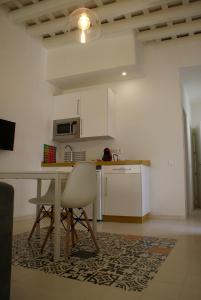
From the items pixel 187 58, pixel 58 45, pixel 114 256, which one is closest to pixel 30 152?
pixel 58 45

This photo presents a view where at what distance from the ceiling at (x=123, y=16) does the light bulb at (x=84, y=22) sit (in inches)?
44.4

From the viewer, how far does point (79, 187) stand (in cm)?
219

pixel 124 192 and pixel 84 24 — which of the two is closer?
pixel 84 24

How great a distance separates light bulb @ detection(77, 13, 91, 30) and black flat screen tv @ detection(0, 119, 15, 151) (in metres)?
1.85

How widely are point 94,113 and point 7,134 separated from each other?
163 cm

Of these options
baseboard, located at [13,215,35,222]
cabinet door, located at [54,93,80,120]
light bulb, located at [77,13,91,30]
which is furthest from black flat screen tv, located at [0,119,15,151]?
light bulb, located at [77,13,91,30]

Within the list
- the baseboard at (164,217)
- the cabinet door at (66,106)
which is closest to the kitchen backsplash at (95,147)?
the cabinet door at (66,106)

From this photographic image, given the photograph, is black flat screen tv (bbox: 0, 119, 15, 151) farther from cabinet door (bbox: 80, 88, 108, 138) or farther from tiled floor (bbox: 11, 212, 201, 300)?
tiled floor (bbox: 11, 212, 201, 300)

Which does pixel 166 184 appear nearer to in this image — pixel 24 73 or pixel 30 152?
pixel 30 152

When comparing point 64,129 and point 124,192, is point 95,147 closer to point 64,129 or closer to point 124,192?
point 64,129

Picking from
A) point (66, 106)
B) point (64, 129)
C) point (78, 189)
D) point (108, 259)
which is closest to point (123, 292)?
point (108, 259)

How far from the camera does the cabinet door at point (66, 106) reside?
15.7 ft

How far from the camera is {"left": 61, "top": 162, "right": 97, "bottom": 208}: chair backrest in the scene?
84.1 inches

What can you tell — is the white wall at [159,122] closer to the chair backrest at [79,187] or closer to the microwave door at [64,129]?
the microwave door at [64,129]
